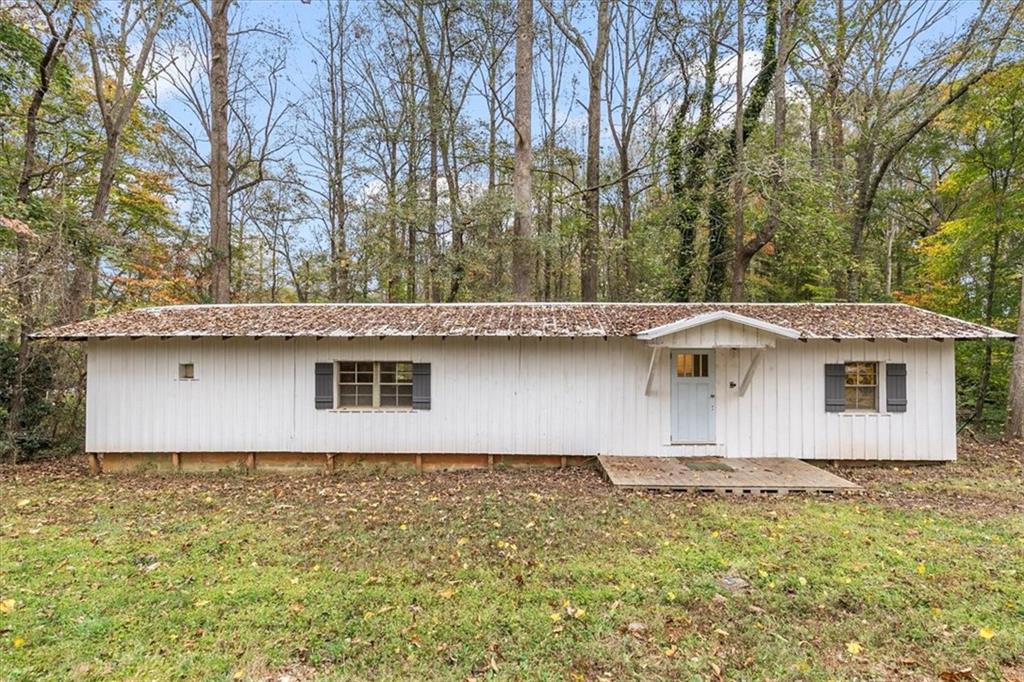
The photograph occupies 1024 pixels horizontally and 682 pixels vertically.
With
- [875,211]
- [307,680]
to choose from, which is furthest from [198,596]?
[875,211]

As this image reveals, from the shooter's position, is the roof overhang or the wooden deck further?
the roof overhang

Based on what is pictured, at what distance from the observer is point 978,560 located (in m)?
4.48

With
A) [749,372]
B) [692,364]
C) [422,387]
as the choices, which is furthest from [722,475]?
[422,387]

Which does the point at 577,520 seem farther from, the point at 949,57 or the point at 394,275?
the point at 949,57

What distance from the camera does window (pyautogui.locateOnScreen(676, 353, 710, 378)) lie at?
816 cm

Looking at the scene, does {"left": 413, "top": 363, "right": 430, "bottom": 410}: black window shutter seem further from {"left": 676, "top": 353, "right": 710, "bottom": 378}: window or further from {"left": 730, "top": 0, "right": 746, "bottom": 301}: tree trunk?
{"left": 730, "top": 0, "right": 746, "bottom": 301}: tree trunk

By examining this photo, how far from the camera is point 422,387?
8234 mm

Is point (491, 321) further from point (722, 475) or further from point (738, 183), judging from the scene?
point (738, 183)

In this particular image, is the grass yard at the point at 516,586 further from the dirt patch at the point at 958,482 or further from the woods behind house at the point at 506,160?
the woods behind house at the point at 506,160

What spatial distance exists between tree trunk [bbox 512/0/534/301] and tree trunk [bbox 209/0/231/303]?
24.1 ft

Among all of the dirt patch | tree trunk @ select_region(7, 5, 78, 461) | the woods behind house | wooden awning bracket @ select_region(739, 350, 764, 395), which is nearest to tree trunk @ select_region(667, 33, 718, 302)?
the woods behind house

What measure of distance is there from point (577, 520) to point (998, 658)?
135 inches

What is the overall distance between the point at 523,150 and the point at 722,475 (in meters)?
8.39

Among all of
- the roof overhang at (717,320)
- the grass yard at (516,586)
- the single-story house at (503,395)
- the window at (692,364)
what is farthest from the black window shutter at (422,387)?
the window at (692,364)
